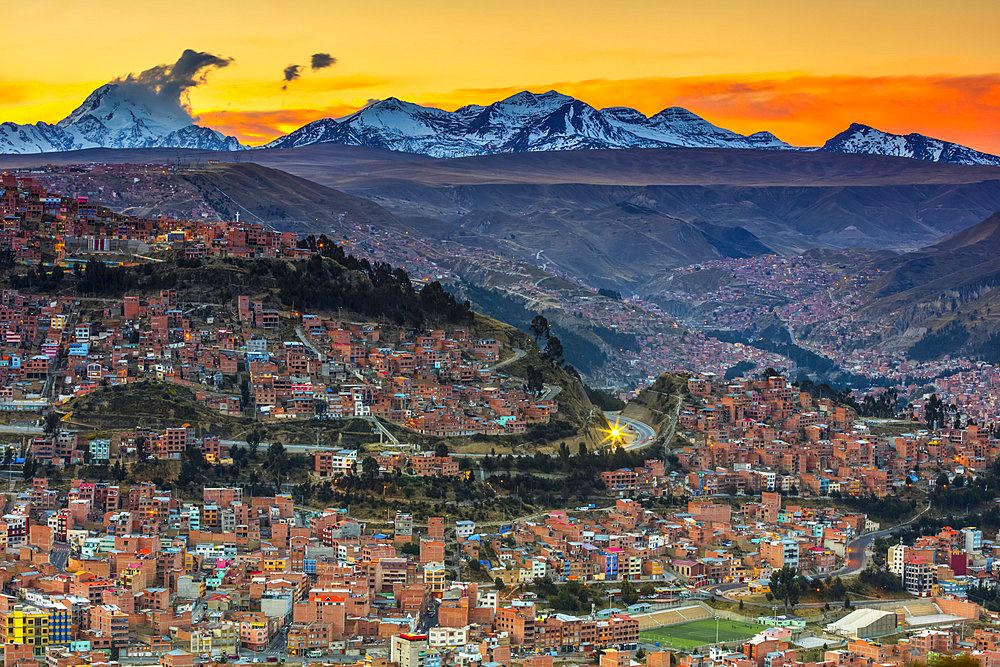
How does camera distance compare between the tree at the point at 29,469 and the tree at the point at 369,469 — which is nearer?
the tree at the point at 29,469

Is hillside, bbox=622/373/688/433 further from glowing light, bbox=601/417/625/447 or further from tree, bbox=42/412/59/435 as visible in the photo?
tree, bbox=42/412/59/435

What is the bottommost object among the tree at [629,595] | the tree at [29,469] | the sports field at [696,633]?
the sports field at [696,633]

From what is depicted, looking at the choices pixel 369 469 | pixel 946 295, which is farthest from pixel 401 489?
pixel 946 295

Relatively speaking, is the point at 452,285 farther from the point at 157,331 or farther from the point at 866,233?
the point at 866,233

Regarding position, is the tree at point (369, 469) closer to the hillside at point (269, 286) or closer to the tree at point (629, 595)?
the tree at point (629, 595)

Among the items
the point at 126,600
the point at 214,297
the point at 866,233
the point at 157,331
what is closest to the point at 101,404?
the point at 157,331

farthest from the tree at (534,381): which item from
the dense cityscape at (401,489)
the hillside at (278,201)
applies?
the hillside at (278,201)

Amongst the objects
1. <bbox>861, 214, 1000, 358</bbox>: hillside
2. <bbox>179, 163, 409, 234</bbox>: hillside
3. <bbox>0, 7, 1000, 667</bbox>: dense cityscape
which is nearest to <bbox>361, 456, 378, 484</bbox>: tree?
<bbox>0, 7, 1000, 667</bbox>: dense cityscape
